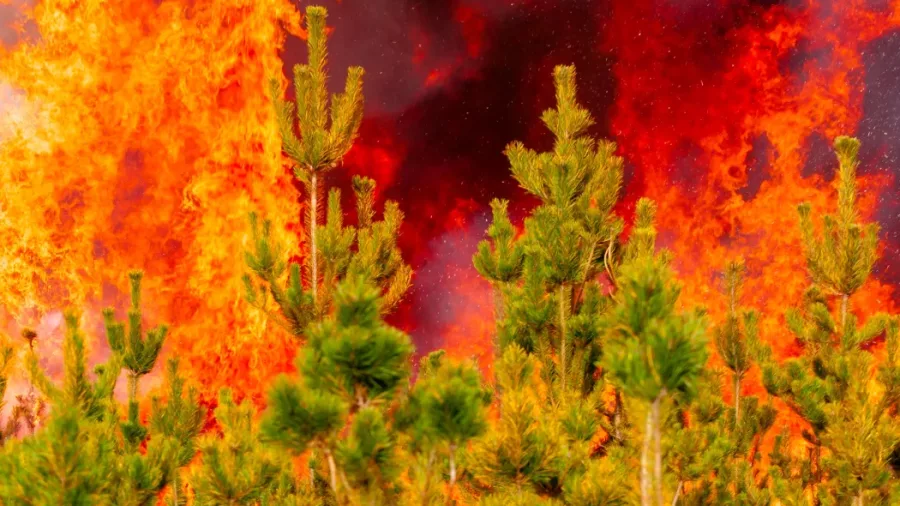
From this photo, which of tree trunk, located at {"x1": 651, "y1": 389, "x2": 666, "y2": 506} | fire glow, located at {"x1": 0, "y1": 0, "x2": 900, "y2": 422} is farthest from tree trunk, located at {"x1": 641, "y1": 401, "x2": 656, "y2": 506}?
fire glow, located at {"x1": 0, "y1": 0, "x2": 900, "y2": 422}

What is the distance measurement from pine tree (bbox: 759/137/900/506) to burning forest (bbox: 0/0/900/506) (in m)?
0.03

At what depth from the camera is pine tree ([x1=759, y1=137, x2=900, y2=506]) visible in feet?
10.7

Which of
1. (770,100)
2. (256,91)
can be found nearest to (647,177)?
(770,100)

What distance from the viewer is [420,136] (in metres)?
13.0

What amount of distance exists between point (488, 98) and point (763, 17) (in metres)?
5.11

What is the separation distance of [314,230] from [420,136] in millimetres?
8932

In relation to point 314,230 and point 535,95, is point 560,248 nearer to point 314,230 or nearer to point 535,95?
point 314,230

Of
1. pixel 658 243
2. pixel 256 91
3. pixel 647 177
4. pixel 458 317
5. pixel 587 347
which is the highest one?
pixel 256 91

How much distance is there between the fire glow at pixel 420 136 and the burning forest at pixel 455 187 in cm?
4

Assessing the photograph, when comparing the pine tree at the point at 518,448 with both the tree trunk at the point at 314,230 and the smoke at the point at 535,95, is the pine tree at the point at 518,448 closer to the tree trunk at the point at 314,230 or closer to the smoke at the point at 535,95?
the tree trunk at the point at 314,230

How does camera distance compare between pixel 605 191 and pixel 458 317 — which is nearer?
pixel 605 191

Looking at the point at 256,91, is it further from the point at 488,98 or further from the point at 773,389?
the point at 773,389

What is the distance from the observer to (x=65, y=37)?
35.1 feet

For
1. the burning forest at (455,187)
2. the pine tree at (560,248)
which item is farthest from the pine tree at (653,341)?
the burning forest at (455,187)
